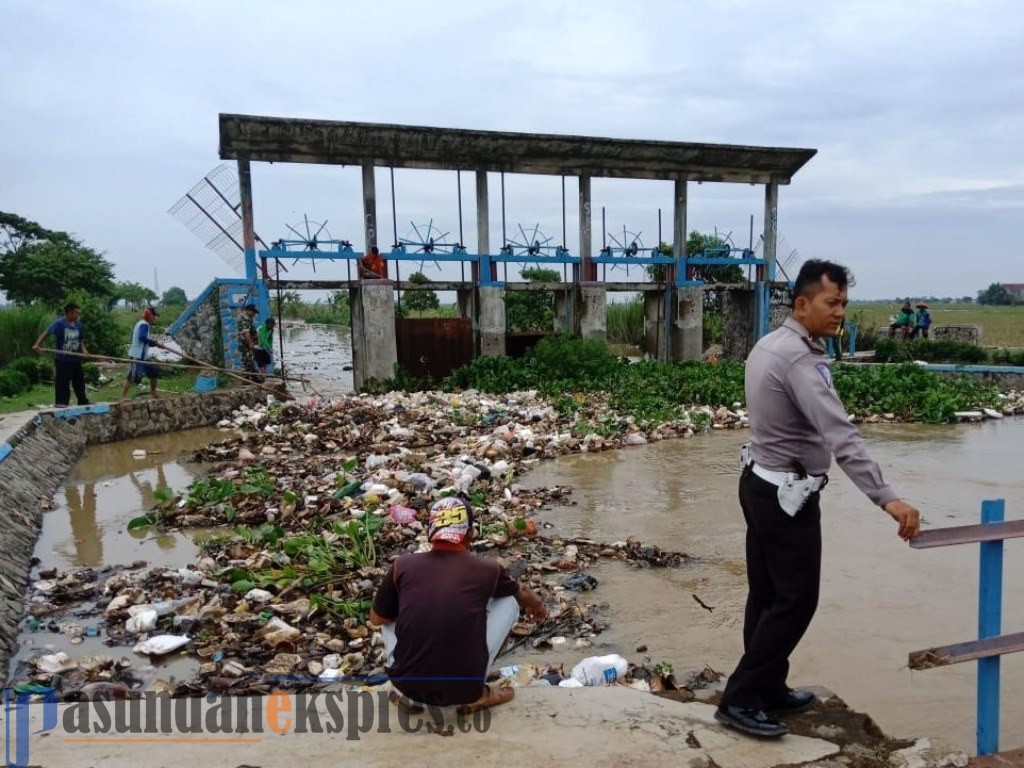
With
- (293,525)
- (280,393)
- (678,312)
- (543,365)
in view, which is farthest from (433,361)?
(293,525)

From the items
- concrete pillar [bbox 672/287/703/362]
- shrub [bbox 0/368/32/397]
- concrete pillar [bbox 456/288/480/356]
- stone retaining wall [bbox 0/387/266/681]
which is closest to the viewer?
stone retaining wall [bbox 0/387/266/681]

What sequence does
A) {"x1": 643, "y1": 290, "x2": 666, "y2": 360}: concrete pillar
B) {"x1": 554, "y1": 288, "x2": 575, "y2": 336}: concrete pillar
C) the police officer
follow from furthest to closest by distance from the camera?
{"x1": 643, "y1": 290, "x2": 666, "y2": 360}: concrete pillar < {"x1": 554, "y1": 288, "x2": 575, "y2": 336}: concrete pillar < the police officer

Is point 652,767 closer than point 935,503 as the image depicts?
Yes

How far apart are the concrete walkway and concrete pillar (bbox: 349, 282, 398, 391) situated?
1193 cm

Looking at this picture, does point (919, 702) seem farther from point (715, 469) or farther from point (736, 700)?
point (715, 469)

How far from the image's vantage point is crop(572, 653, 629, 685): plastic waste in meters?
3.56

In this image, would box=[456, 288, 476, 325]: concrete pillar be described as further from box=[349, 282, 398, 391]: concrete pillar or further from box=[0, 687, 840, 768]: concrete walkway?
box=[0, 687, 840, 768]: concrete walkway

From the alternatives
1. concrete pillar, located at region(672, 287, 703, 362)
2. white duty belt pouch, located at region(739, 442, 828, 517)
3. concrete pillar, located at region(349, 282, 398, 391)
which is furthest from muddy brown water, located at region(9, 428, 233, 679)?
concrete pillar, located at region(672, 287, 703, 362)

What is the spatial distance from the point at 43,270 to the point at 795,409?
94.5 ft

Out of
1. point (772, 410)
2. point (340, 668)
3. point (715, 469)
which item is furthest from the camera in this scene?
point (715, 469)

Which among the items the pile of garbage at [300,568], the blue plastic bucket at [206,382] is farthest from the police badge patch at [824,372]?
the blue plastic bucket at [206,382]

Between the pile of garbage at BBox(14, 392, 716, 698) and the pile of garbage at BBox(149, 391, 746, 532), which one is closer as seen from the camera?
the pile of garbage at BBox(14, 392, 716, 698)

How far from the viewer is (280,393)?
1261 centimetres

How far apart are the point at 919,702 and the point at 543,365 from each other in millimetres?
10865
